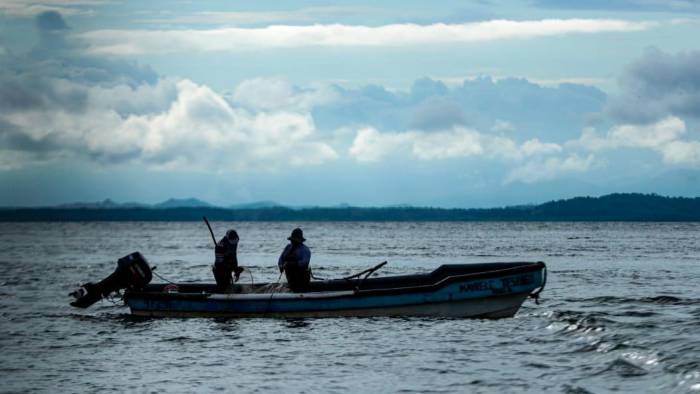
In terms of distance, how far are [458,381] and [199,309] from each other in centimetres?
1174

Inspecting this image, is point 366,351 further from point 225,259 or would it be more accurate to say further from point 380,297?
point 225,259

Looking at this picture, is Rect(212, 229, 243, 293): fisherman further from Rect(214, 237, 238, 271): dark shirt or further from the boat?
Answer: the boat

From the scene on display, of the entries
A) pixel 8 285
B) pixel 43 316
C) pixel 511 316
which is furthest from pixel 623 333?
pixel 8 285

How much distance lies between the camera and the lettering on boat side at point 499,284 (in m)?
25.0

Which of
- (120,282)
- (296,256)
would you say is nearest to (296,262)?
(296,256)

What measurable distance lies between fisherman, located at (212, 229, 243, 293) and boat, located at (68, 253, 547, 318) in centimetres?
46

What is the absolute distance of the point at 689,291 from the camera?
36906mm

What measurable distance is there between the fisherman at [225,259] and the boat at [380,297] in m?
0.46

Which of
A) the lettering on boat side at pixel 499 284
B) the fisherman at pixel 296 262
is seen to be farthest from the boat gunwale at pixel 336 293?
the fisherman at pixel 296 262

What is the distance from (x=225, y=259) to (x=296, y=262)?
8.06 feet

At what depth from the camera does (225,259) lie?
27.8 meters

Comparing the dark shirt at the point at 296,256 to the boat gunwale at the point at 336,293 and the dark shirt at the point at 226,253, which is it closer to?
the boat gunwale at the point at 336,293

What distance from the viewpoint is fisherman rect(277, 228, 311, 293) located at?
2634cm

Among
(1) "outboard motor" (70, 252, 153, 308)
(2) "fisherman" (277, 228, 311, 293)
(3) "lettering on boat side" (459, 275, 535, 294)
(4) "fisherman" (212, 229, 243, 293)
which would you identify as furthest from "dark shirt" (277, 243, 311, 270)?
(3) "lettering on boat side" (459, 275, 535, 294)
